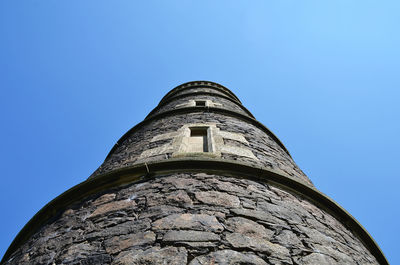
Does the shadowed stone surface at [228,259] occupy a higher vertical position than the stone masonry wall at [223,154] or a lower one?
lower

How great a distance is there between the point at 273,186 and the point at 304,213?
48 centimetres

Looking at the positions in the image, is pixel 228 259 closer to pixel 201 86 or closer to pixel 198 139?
pixel 198 139

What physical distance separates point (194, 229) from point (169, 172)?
1.21 m

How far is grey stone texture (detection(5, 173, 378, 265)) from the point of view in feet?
7.50

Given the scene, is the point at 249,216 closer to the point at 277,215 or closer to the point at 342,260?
the point at 277,215

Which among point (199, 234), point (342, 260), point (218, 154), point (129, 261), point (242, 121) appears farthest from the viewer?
point (242, 121)

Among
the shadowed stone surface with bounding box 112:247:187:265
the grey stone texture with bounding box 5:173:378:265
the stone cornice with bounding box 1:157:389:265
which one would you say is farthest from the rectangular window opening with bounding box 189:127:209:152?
the shadowed stone surface with bounding box 112:247:187:265

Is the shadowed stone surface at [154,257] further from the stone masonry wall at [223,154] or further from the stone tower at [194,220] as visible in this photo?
the stone masonry wall at [223,154]

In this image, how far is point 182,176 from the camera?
3.50 m

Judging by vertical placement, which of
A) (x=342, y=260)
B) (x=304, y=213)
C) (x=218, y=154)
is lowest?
(x=342, y=260)

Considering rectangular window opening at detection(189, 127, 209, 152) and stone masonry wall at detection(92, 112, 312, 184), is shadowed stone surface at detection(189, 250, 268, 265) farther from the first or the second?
rectangular window opening at detection(189, 127, 209, 152)

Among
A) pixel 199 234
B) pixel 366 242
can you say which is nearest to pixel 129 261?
pixel 199 234

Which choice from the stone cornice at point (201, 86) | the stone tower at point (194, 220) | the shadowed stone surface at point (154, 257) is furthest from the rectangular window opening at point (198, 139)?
the stone cornice at point (201, 86)

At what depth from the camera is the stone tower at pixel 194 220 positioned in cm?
233
